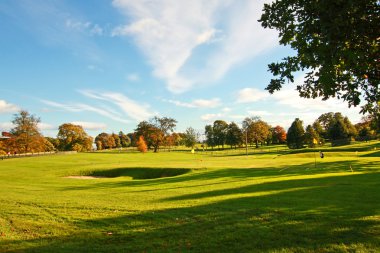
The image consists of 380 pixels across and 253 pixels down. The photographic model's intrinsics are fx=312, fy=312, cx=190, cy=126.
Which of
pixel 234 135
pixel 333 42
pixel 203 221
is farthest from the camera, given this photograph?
pixel 234 135

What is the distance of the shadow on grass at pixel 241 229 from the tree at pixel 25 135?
7758cm

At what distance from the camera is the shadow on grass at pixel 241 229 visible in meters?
7.85

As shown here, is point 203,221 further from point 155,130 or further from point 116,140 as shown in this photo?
point 116,140

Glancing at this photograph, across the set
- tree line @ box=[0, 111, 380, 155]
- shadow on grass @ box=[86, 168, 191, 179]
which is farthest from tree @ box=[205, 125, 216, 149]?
shadow on grass @ box=[86, 168, 191, 179]

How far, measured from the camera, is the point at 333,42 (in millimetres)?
6516

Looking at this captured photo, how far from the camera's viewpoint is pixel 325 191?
15.3 metres

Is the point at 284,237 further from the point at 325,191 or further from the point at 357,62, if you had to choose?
the point at 325,191

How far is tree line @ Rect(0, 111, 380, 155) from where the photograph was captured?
79.7 m

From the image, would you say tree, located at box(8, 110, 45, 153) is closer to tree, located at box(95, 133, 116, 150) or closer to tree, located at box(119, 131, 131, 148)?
tree, located at box(95, 133, 116, 150)

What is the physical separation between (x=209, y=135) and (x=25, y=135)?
74.7 m

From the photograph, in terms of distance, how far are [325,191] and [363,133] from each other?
99.8m

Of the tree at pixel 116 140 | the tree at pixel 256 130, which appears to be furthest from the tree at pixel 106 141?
the tree at pixel 256 130

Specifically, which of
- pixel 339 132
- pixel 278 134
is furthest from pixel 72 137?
pixel 339 132

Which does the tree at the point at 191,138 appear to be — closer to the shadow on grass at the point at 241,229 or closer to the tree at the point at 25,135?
the tree at the point at 25,135
